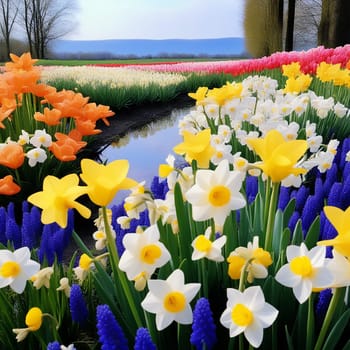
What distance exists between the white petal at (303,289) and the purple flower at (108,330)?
281 mm

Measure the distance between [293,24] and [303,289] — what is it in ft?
45.7

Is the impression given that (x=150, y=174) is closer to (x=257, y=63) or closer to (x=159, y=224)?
(x=159, y=224)

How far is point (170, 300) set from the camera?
2.41 feet

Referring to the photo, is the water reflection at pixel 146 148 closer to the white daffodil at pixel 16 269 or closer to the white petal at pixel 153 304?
the white daffodil at pixel 16 269

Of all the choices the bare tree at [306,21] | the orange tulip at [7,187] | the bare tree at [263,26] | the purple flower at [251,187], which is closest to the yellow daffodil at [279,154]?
the purple flower at [251,187]

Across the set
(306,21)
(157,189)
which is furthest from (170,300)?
(306,21)

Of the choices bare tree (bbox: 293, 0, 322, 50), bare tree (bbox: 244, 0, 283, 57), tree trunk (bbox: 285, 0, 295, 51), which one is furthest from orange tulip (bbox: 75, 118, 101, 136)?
bare tree (bbox: 293, 0, 322, 50)

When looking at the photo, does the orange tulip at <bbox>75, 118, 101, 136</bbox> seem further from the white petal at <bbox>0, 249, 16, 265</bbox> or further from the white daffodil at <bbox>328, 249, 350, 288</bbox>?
the white daffodil at <bbox>328, 249, 350, 288</bbox>

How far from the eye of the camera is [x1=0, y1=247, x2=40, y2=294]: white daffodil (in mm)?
847

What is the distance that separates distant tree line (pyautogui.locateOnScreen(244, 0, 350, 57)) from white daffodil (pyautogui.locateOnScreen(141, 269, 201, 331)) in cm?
1156

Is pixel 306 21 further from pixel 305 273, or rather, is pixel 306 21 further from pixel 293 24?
pixel 305 273

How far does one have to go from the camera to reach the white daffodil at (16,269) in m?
0.85

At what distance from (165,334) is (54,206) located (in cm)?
36

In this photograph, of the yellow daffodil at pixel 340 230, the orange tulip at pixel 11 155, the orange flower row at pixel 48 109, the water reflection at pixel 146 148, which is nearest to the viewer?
the yellow daffodil at pixel 340 230
